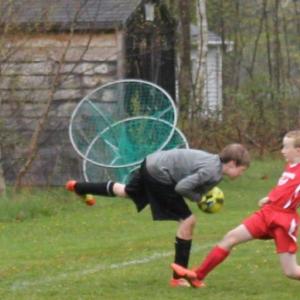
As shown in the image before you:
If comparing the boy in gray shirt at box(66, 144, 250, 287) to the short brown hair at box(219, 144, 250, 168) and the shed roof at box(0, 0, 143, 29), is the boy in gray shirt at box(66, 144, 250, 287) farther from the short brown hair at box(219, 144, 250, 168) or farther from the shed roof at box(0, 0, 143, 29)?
the shed roof at box(0, 0, 143, 29)

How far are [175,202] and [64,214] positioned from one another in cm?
647

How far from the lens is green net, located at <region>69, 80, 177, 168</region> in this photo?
64.7 ft

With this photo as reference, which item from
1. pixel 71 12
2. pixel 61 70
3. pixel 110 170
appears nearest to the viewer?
pixel 110 170

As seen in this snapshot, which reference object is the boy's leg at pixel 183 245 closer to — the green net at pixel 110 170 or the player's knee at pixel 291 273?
the player's knee at pixel 291 273

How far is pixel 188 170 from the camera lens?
10078 mm

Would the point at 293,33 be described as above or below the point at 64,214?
below

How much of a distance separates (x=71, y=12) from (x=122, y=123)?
84.4 inches

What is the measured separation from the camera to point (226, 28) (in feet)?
126

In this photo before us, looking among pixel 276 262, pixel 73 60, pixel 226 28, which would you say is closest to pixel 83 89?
pixel 73 60

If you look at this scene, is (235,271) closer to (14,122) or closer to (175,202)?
(175,202)

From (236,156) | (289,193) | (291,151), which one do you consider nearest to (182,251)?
(236,156)

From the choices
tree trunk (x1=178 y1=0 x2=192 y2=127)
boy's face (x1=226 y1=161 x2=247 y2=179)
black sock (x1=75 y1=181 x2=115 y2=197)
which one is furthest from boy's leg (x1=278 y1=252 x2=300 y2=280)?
tree trunk (x1=178 y1=0 x2=192 y2=127)

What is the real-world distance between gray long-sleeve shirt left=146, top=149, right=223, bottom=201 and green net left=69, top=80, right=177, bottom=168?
8.68 meters

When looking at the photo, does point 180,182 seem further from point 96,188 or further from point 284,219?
point 96,188
